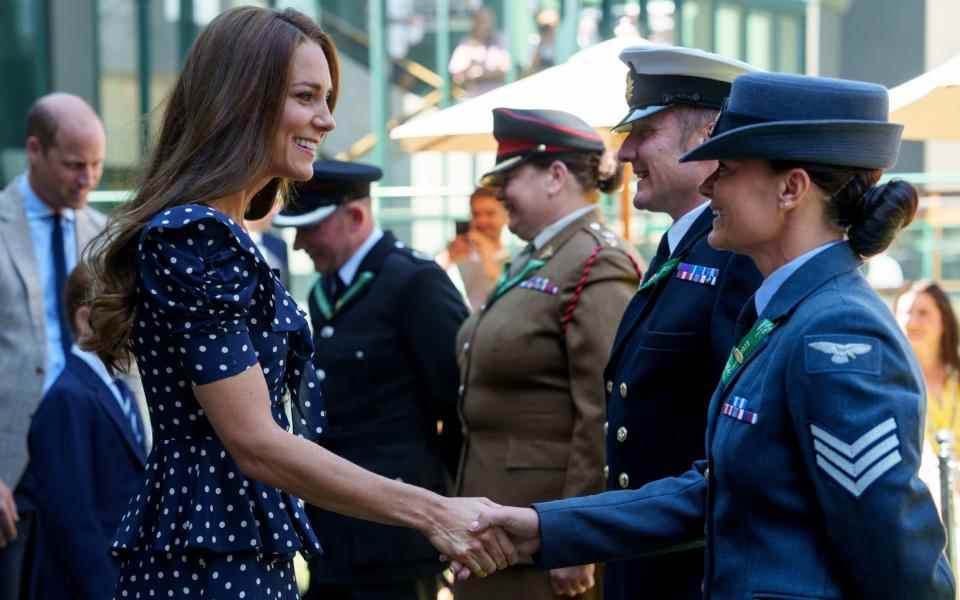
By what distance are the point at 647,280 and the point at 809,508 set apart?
1259mm

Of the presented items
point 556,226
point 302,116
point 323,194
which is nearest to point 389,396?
point 323,194

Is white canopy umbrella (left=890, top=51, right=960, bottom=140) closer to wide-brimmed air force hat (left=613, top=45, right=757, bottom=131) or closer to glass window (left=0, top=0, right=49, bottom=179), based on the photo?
wide-brimmed air force hat (left=613, top=45, right=757, bottom=131)

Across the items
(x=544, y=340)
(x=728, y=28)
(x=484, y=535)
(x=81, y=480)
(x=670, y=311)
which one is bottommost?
(x=81, y=480)

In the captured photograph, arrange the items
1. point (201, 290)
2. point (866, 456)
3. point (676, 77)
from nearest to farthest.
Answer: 1. point (866, 456)
2. point (201, 290)
3. point (676, 77)

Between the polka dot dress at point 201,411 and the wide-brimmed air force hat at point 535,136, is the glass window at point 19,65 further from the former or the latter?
the polka dot dress at point 201,411

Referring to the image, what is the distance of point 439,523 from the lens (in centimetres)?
295

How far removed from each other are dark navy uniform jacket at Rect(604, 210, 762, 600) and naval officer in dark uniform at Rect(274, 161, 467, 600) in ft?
5.62

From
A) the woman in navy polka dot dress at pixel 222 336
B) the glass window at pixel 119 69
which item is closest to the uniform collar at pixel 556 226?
the woman in navy polka dot dress at pixel 222 336

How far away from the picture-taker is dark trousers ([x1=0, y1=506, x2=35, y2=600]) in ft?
16.9

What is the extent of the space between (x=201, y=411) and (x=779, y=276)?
3.39 ft

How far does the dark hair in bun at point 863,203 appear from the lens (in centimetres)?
245

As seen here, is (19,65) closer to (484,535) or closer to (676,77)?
(676,77)

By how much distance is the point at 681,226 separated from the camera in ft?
11.6

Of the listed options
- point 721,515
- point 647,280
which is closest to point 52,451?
point 647,280
